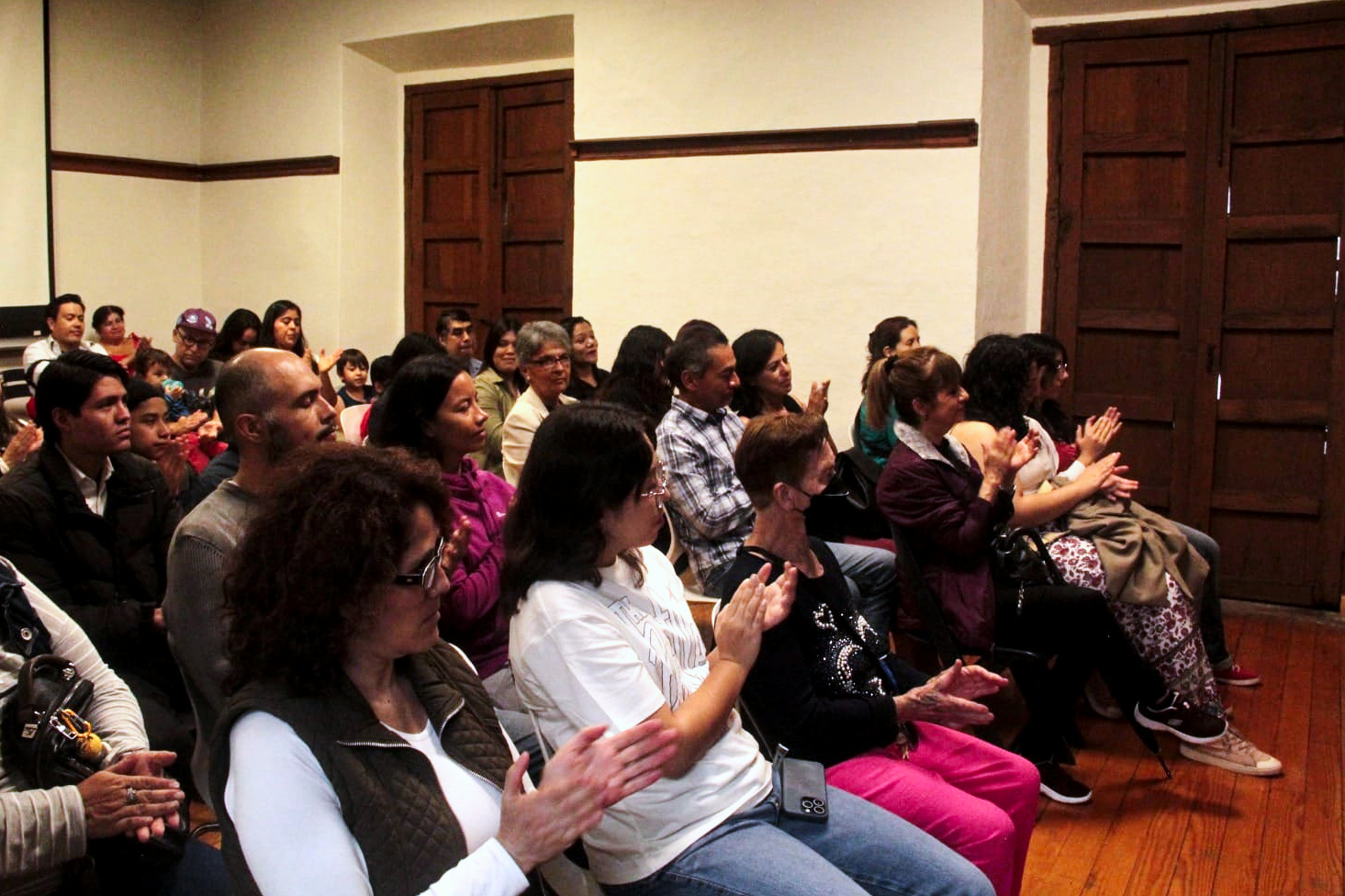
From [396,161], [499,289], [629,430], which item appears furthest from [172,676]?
[396,161]

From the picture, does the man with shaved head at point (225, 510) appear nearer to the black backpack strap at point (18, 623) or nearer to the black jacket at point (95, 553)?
the black backpack strap at point (18, 623)

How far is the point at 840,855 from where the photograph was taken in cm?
186

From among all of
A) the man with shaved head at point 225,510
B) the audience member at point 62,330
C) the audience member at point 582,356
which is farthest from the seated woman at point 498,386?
the audience member at point 62,330

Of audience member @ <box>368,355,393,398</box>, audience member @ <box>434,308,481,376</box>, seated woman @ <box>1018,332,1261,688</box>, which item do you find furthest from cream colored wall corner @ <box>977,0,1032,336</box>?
audience member @ <box>368,355,393,398</box>

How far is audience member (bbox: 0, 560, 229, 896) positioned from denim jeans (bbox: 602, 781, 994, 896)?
2.13 ft

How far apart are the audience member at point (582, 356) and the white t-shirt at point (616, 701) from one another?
3366mm

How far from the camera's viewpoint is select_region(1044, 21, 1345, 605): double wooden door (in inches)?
188

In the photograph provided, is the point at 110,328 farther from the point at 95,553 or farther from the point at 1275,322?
the point at 1275,322

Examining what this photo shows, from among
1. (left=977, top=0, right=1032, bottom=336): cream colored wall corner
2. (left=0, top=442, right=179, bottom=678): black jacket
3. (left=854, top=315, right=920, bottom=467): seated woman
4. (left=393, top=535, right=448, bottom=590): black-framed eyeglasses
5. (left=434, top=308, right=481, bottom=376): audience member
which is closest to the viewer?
(left=393, top=535, right=448, bottom=590): black-framed eyeglasses

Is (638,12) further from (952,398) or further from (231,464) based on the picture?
(231,464)

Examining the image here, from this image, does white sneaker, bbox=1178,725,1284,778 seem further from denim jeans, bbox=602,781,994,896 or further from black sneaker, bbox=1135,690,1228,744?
denim jeans, bbox=602,781,994,896

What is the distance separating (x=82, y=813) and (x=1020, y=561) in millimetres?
2396

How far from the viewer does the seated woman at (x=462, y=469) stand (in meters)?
2.36

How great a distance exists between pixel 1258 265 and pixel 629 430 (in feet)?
13.0
